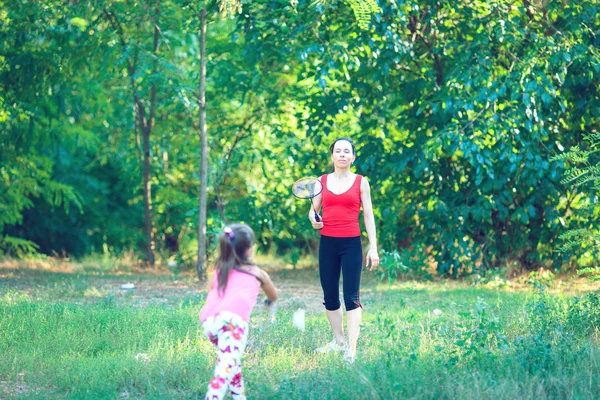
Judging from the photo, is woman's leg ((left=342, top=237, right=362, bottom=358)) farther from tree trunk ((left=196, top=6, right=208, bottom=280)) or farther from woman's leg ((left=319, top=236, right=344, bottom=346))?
tree trunk ((left=196, top=6, right=208, bottom=280))

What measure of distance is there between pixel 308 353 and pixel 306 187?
60.0 inches

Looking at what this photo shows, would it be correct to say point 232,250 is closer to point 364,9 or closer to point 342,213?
point 342,213

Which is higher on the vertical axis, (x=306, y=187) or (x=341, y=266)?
(x=306, y=187)

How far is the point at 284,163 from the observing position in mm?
13758

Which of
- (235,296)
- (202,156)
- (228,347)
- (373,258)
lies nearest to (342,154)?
(373,258)

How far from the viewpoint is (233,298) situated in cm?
527

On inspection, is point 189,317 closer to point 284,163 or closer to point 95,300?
point 95,300

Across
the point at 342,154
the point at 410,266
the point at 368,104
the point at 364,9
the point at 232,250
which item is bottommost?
the point at 410,266

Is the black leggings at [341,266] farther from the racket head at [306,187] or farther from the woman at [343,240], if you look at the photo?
the racket head at [306,187]

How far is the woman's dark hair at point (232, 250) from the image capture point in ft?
17.4

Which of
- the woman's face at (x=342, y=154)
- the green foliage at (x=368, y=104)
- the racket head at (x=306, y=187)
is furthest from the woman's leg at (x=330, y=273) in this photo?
the green foliage at (x=368, y=104)

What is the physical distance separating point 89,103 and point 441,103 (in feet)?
23.2

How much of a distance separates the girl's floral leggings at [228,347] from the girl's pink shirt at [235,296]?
0.04 meters

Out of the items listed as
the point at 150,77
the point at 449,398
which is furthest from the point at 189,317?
the point at 150,77
